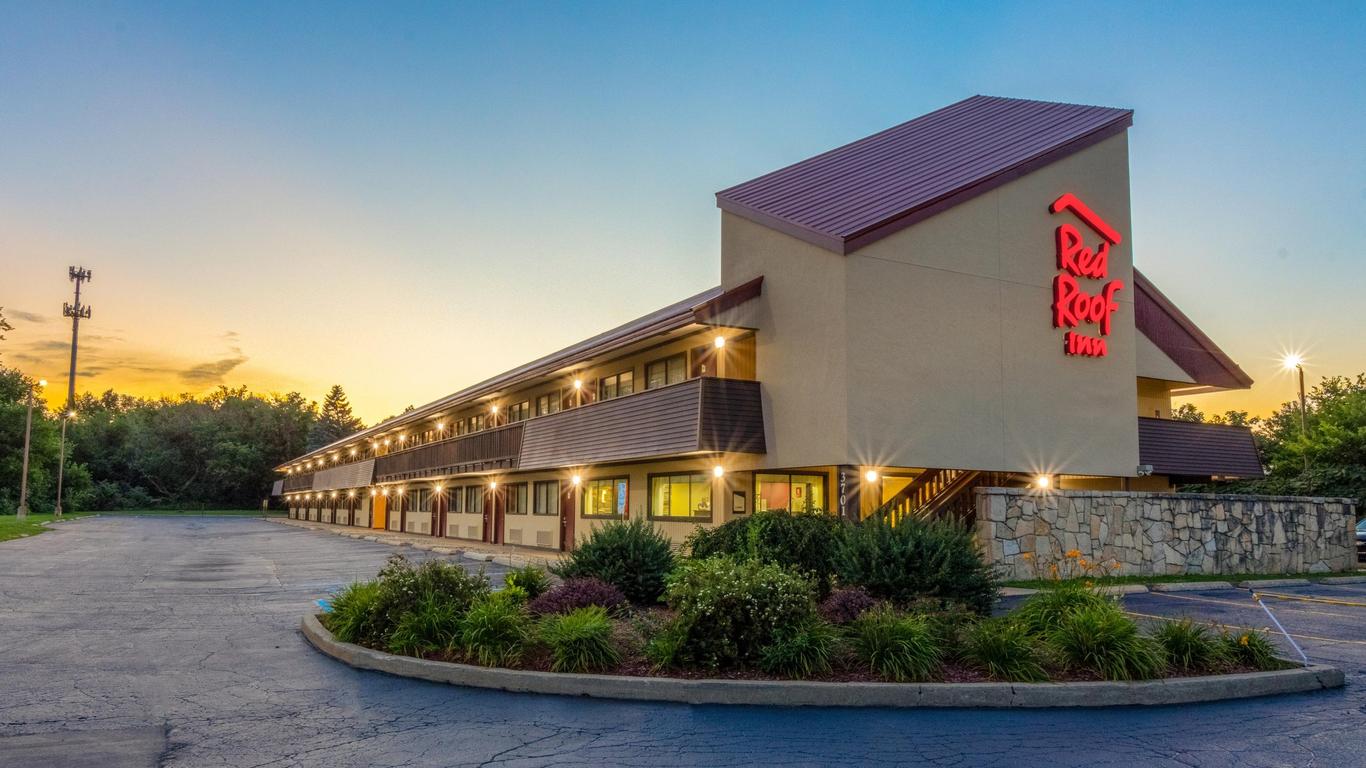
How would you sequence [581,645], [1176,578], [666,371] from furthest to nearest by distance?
[666,371] < [1176,578] < [581,645]

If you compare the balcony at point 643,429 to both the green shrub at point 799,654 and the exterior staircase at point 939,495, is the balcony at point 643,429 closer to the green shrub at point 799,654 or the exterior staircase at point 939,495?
the exterior staircase at point 939,495

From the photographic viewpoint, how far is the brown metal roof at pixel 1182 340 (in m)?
27.4

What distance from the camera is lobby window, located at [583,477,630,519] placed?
93.1ft

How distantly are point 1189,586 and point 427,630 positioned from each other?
15541 millimetres

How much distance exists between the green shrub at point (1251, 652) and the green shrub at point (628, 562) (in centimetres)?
711

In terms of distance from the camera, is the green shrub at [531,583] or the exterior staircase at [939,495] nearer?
the green shrub at [531,583]

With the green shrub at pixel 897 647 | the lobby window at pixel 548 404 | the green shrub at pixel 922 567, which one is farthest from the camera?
the lobby window at pixel 548 404

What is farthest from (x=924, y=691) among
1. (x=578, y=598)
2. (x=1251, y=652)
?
(x=578, y=598)

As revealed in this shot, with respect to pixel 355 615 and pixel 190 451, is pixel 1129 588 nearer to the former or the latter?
pixel 355 615

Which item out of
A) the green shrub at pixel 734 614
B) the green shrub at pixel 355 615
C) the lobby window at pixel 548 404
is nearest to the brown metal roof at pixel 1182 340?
the lobby window at pixel 548 404

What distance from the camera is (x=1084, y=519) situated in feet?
63.7

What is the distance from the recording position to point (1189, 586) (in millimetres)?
18875

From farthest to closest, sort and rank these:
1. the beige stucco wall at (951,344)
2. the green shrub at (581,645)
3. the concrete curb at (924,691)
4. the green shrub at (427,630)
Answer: the beige stucco wall at (951,344) → the green shrub at (427,630) → the green shrub at (581,645) → the concrete curb at (924,691)

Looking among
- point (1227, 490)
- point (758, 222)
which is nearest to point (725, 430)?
point (758, 222)
